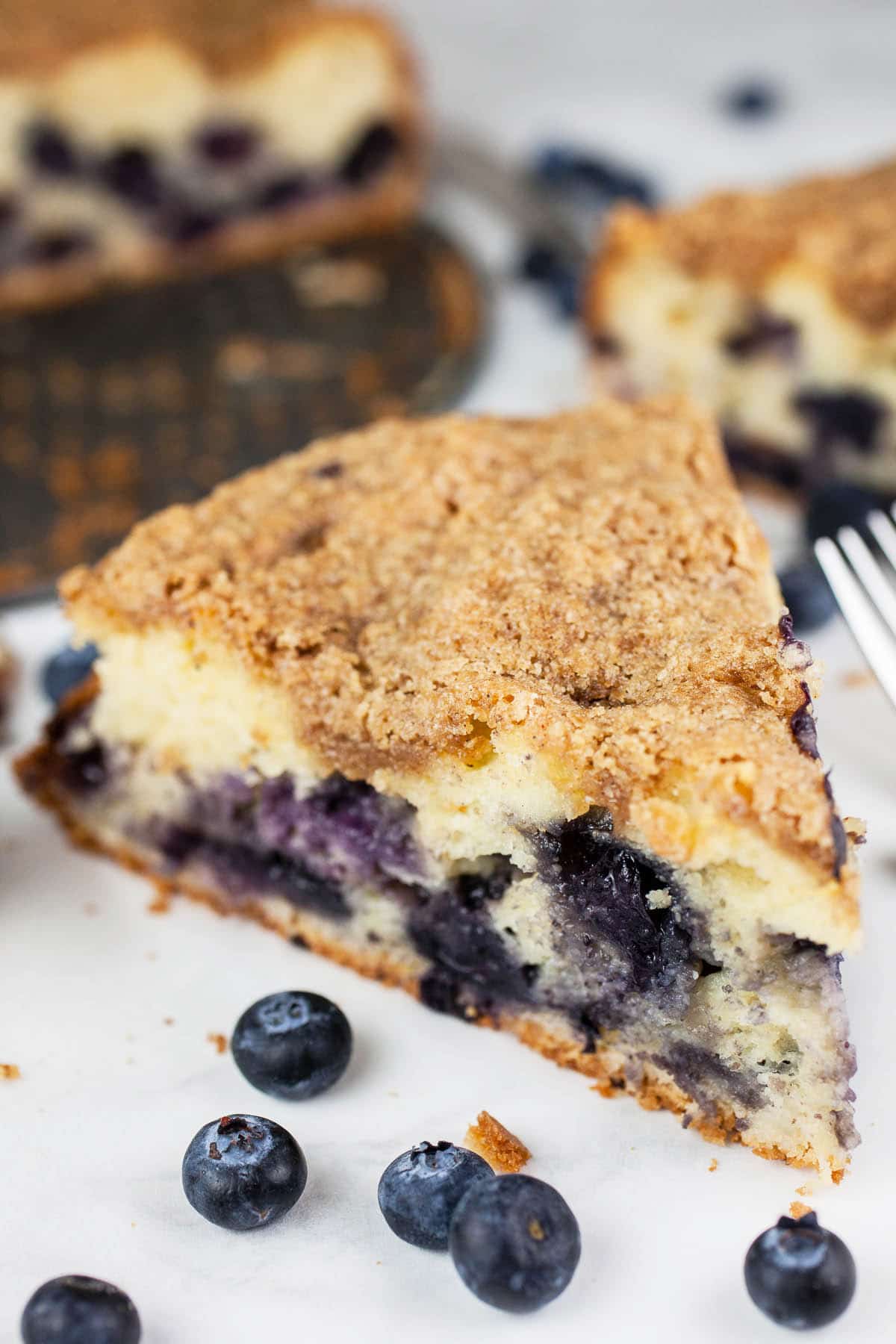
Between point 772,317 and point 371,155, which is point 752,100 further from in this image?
point 772,317

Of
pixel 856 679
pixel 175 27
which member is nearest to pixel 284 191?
pixel 175 27

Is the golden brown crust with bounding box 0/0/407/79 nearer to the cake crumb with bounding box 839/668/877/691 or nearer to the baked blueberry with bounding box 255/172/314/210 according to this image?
the baked blueberry with bounding box 255/172/314/210

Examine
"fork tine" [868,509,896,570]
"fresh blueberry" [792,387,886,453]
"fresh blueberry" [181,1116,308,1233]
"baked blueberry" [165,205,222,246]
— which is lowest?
"fresh blueberry" [181,1116,308,1233]

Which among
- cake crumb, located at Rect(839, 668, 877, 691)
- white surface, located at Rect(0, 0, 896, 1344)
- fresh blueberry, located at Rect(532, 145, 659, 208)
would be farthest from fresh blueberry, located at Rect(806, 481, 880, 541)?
fresh blueberry, located at Rect(532, 145, 659, 208)

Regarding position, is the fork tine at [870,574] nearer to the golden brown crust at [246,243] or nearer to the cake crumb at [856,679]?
the cake crumb at [856,679]

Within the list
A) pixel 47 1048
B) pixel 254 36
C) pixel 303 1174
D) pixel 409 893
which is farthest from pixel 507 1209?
pixel 254 36

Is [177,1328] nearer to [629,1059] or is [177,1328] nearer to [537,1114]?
[537,1114]
